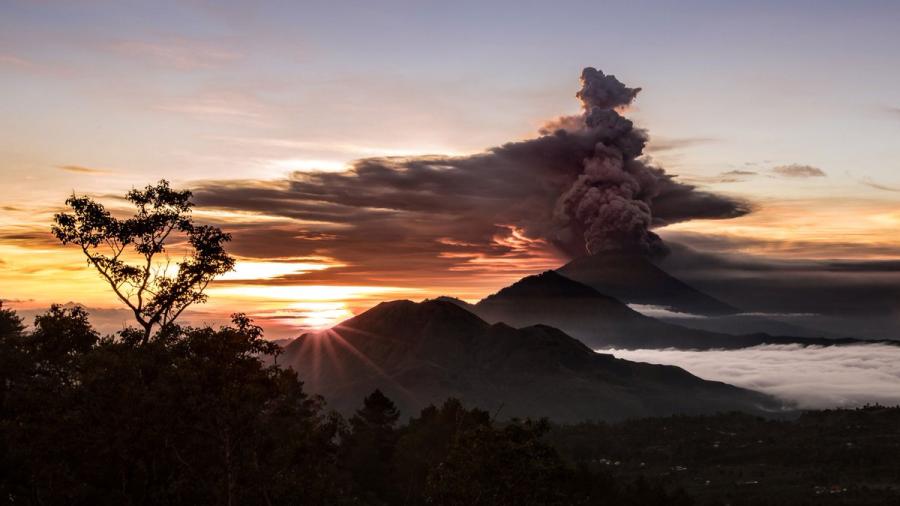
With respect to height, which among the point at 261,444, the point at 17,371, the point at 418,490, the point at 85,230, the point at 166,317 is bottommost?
the point at 418,490

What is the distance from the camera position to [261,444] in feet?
112

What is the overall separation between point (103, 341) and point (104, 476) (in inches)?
243

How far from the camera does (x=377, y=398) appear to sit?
4651 inches

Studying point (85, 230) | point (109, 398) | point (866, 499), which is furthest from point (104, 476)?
point (866, 499)

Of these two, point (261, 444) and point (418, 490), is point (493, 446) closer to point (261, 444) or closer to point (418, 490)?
point (261, 444)

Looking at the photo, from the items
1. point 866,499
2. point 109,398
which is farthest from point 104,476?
point 866,499

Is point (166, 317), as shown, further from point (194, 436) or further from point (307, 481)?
point (307, 481)

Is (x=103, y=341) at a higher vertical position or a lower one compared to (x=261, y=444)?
higher

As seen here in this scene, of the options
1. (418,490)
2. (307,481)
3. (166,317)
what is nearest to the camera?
(307,481)

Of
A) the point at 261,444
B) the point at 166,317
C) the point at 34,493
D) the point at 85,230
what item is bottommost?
the point at 34,493

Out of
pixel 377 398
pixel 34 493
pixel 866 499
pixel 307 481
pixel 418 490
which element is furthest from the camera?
pixel 866 499

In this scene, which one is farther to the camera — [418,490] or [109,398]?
[418,490]

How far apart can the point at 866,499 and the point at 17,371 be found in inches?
5907

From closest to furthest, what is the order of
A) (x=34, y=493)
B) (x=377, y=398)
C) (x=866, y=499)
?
(x=34, y=493) → (x=377, y=398) → (x=866, y=499)
